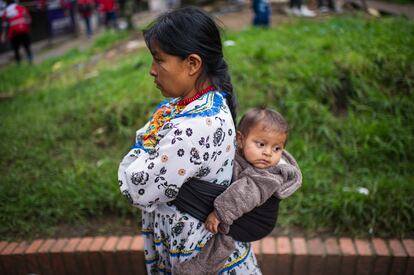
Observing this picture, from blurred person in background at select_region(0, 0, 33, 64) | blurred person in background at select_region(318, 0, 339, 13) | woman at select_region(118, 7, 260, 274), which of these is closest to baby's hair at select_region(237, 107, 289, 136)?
woman at select_region(118, 7, 260, 274)

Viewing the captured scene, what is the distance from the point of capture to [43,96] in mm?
5172

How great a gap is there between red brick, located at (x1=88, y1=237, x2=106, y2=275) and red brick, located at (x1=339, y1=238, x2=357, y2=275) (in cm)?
161

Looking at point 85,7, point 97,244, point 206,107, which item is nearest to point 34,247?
point 97,244

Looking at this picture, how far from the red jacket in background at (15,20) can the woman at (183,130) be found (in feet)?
26.9

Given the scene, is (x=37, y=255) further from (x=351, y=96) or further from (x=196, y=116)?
(x=351, y=96)

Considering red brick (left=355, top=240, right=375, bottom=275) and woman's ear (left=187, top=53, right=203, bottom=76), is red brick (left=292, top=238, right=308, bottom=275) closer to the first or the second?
red brick (left=355, top=240, right=375, bottom=275)

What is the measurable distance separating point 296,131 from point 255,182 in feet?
6.83

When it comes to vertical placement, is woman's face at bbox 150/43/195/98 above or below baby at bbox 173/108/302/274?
above

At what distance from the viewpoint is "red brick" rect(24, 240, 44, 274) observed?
8.15ft

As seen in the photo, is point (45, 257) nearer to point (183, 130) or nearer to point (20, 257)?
point (20, 257)

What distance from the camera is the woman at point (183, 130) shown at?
1312 mm

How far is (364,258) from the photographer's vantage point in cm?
230

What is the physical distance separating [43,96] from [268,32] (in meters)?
3.54

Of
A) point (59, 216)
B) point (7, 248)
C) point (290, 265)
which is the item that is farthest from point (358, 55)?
point (7, 248)
